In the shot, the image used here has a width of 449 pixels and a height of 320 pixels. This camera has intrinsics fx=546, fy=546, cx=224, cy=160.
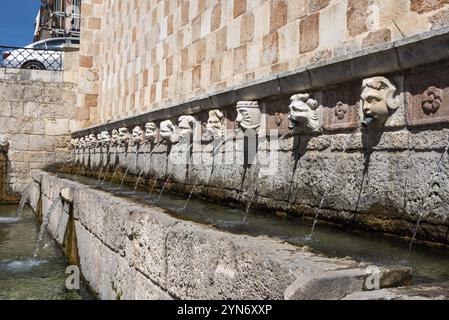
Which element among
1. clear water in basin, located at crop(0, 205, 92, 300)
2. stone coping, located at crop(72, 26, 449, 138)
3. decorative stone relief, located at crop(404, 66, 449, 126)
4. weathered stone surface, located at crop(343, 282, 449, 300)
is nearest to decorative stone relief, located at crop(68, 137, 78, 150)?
clear water in basin, located at crop(0, 205, 92, 300)

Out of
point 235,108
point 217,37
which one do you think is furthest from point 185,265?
point 217,37

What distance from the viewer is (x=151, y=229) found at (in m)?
2.93

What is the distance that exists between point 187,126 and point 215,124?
735 mm

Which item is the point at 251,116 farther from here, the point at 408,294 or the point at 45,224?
the point at 45,224

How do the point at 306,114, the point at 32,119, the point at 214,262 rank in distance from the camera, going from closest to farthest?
the point at 214,262
the point at 306,114
the point at 32,119

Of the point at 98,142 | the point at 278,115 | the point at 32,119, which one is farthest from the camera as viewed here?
the point at 32,119

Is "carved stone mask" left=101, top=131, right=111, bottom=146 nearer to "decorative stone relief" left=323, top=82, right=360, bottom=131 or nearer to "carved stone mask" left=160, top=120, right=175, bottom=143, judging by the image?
"carved stone mask" left=160, top=120, right=175, bottom=143

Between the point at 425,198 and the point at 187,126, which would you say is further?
the point at 187,126

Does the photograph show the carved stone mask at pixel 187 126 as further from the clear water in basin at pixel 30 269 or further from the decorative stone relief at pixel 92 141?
the decorative stone relief at pixel 92 141

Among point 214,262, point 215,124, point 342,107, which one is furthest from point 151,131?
point 214,262

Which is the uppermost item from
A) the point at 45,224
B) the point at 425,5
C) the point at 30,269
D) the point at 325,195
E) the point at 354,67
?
the point at 425,5

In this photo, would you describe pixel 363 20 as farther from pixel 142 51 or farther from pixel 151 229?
pixel 142 51

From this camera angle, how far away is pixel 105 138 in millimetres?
9492

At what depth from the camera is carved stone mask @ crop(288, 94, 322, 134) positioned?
3592 mm
